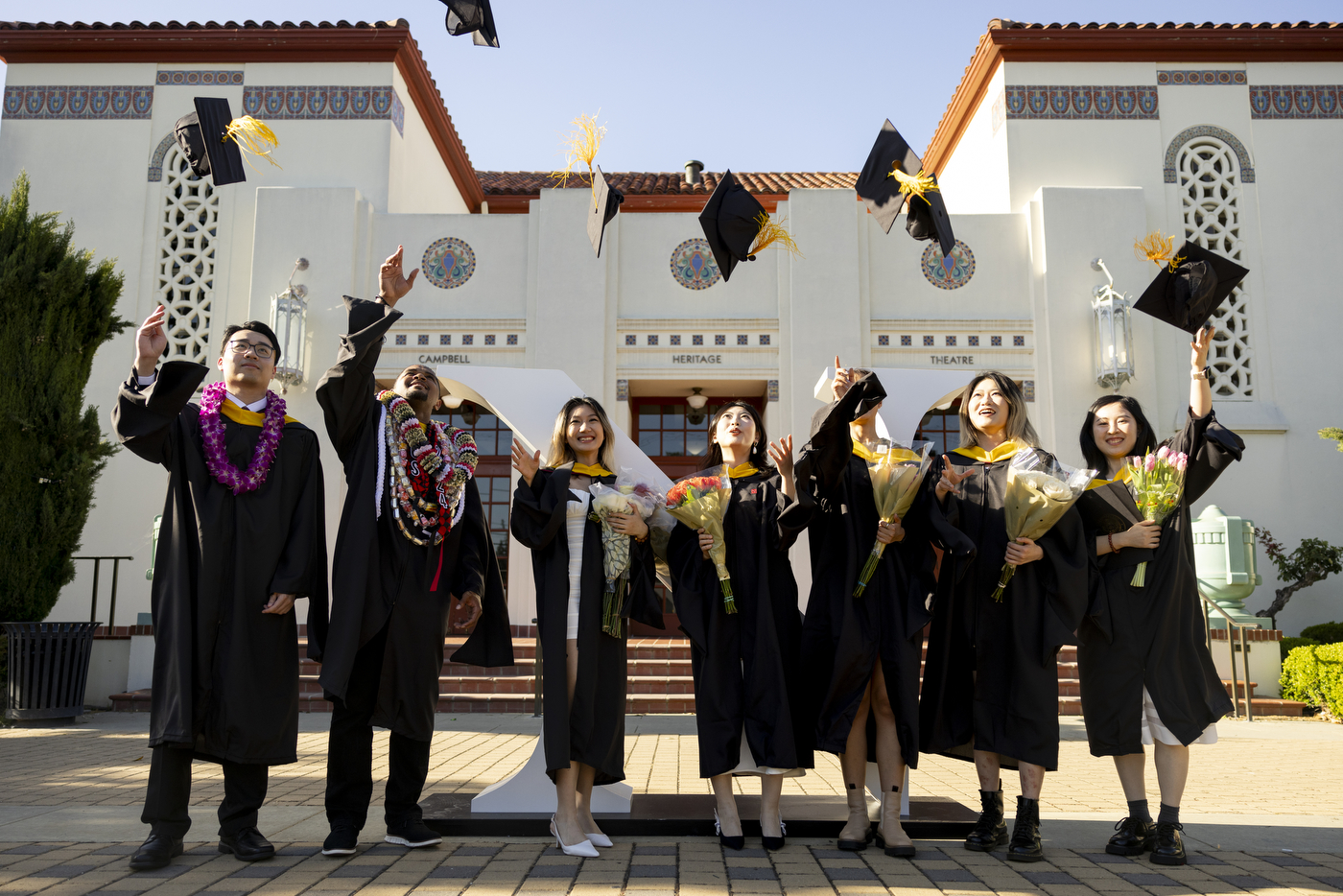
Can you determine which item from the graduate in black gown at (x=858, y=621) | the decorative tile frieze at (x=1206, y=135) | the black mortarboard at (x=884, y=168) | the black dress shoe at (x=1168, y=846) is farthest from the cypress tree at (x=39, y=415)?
the decorative tile frieze at (x=1206, y=135)

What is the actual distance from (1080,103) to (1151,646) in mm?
11555

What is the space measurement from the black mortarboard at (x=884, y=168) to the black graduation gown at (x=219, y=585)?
3.90m

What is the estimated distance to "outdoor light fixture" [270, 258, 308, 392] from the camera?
39.9 feet

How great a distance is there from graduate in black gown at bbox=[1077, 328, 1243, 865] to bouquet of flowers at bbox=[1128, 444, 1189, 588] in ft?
0.12

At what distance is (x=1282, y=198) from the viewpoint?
1316 cm

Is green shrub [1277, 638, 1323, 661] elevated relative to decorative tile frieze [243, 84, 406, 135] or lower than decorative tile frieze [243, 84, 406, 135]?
lower

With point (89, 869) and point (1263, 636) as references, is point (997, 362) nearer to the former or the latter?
point (1263, 636)

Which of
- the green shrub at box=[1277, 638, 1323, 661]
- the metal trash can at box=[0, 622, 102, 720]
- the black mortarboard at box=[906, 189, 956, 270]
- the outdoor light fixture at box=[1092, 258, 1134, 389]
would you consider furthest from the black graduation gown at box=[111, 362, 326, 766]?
the green shrub at box=[1277, 638, 1323, 661]

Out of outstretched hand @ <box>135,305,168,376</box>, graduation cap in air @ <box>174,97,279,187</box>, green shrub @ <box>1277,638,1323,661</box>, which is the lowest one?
green shrub @ <box>1277,638,1323,661</box>

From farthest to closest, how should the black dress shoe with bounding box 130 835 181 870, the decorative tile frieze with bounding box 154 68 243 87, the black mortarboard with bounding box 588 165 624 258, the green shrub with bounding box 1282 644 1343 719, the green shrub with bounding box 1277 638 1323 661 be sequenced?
the decorative tile frieze with bounding box 154 68 243 87 → the green shrub with bounding box 1277 638 1323 661 → the green shrub with bounding box 1282 644 1343 719 → the black mortarboard with bounding box 588 165 624 258 → the black dress shoe with bounding box 130 835 181 870

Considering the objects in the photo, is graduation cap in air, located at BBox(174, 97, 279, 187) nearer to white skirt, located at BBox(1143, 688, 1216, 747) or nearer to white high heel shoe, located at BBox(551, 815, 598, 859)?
white high heel shoe, located at BBox(551, 815, 598, 859)

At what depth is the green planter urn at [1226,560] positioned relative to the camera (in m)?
10.8

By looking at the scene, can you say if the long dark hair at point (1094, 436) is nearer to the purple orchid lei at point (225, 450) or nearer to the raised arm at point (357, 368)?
the raised arm at point (357, 368)

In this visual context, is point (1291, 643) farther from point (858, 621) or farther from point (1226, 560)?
point (858, 621)
